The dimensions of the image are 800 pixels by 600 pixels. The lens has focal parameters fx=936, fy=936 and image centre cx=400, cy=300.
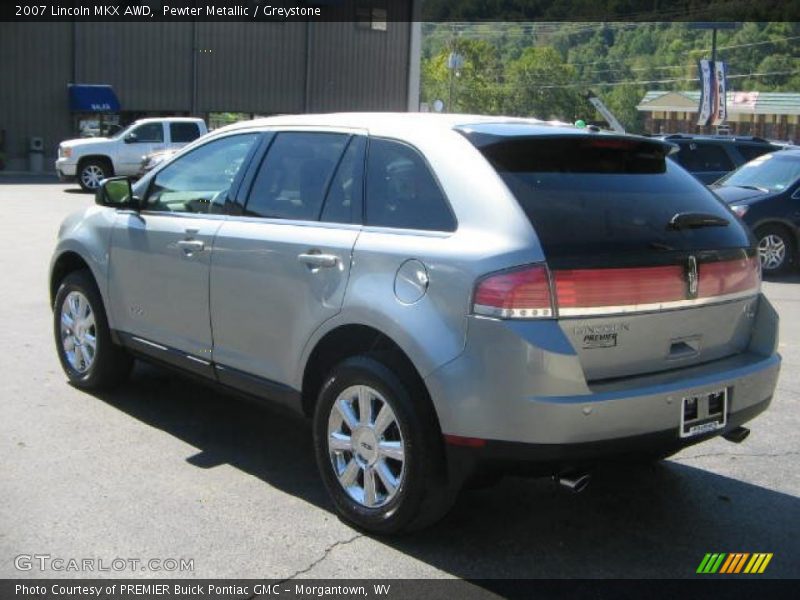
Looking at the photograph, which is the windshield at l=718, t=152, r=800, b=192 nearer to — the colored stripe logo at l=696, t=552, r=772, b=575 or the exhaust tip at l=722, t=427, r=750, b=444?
the exhaust tip at l=722, t=427, r=750, b=444

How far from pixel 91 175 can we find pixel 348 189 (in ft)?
70.5

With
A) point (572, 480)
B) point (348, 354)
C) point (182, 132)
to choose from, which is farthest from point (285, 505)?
point (182, 132)

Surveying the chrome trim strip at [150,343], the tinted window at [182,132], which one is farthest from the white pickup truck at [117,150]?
the chrome trim strip at [150,343]

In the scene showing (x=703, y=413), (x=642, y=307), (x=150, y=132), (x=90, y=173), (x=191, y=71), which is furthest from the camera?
(x=191, y=71)

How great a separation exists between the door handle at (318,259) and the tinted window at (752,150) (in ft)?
43.3

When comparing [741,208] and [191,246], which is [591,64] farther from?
[191,246]

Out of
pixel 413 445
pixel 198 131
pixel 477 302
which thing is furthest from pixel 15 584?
pixel 198 131

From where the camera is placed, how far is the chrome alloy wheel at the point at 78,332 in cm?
595

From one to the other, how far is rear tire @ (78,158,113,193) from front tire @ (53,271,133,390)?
18.9m

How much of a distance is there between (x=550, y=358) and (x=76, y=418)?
10.6 ft

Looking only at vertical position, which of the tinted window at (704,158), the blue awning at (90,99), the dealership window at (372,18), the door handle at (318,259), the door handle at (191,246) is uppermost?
the dealership window at (372,18)

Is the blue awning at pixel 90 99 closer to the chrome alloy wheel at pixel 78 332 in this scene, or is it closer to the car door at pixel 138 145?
the car door at pixel 138 145

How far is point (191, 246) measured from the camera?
195 inches

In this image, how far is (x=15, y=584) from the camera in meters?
3.53
